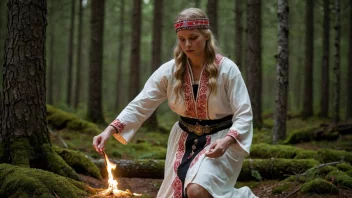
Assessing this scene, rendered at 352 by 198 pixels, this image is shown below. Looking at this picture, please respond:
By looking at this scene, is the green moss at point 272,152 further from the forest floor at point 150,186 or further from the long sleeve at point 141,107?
the long sleeve at point 141,107

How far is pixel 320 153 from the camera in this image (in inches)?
272

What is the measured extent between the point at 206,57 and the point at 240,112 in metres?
0.66

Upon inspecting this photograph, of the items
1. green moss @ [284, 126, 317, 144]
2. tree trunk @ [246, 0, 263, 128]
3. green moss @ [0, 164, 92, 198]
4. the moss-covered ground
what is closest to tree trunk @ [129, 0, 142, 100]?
the moss-covered ground

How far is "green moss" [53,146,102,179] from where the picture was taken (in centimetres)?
571

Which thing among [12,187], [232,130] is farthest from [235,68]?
[12,187]

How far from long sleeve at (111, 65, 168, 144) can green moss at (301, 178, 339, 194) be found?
252 cm

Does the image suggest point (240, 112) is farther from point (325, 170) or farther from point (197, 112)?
point (325, 170)

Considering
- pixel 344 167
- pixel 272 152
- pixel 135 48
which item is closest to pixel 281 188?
pixel 344 167

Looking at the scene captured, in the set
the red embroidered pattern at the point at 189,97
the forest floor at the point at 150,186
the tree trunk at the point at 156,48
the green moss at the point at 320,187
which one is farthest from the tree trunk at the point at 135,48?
the red embroidered pattern at the point at 189,97

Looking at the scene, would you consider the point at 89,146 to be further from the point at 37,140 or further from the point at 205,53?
→ the point at 205,53

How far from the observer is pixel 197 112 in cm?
359

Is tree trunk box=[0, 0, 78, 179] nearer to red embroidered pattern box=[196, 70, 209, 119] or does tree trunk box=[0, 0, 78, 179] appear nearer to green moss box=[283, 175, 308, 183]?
red embroidered pattern box=[196, 70, 209, 119]

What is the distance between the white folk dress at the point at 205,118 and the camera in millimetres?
3223

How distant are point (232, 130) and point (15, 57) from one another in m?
2.86
